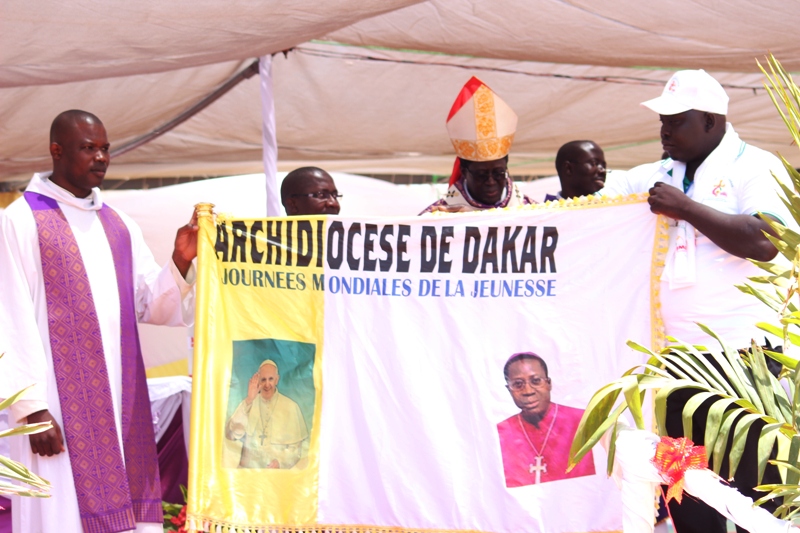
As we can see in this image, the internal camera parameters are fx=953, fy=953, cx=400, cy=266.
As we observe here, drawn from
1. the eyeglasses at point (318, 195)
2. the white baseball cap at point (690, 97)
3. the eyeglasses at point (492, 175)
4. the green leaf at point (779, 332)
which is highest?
the white baseball cap at point (690, 97)

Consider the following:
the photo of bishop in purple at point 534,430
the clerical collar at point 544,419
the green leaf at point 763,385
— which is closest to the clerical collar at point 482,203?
the photo of bishop in purple at point 534,430

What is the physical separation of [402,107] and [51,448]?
14.9 ft

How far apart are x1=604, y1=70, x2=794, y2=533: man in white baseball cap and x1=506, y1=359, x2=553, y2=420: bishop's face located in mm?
518

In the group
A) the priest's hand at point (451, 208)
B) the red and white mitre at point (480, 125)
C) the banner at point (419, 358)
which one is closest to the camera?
the banner at point (419, 358)

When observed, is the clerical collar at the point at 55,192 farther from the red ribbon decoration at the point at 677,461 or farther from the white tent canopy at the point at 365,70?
the red ribbon decoration at the point at 677,461

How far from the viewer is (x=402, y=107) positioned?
749 centimetres

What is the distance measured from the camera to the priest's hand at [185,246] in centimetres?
399

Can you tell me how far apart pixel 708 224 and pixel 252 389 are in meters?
1.90

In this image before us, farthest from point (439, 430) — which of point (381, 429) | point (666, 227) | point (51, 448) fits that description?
point (51, 448)

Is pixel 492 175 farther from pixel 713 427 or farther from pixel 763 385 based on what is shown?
pixel 713 427

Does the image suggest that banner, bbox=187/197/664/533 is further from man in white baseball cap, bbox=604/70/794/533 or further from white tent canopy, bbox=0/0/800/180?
white tent canopy, bbox=0/0/800/180

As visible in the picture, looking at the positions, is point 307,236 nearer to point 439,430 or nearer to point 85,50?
point 439,430

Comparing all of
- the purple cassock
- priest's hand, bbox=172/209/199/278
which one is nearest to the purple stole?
priest's hand, bbox=172/209/199/278

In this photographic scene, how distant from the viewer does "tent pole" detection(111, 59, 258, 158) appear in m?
6.64
